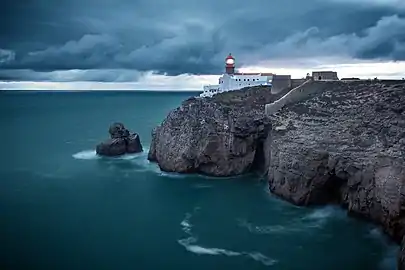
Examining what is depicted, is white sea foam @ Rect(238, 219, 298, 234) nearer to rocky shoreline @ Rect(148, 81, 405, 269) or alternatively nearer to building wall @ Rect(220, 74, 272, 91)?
rocky shoreline @ Rect(148, 81, 405, 269)

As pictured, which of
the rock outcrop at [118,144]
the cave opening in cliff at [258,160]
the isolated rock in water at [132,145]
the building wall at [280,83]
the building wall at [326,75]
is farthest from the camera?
the isolated rock in water at [132,145]

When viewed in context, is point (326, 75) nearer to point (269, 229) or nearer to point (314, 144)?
point (314, 144)

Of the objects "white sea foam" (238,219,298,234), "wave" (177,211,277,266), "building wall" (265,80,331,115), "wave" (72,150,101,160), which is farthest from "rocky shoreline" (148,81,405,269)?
"wave" (72,150,101,160)

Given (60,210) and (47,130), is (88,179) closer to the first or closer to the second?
(60,210)

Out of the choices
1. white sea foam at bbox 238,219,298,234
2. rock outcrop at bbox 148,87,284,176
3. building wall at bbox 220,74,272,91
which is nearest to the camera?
white sea foam at bbox 238,219,298,234

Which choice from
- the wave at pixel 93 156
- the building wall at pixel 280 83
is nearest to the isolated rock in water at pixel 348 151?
the building wall at pixel 280 83

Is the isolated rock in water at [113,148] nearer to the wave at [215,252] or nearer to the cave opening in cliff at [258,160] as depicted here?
the cave opening in cliff at [258,160]

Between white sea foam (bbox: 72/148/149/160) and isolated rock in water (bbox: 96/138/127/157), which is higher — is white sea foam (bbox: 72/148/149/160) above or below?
below
